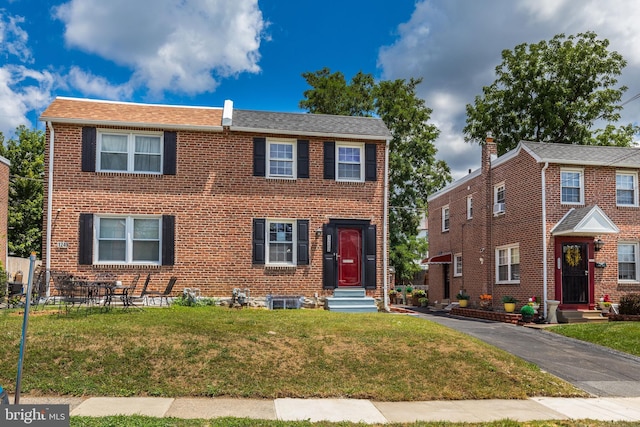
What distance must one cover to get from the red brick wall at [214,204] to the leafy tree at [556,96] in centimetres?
2057

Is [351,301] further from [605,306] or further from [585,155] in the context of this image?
[585,155]

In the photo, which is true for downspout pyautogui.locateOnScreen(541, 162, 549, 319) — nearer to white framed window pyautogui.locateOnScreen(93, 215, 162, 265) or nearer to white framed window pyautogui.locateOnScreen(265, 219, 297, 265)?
white framed window pyautogui.locateOnScreen(265, 219, 297, 265)

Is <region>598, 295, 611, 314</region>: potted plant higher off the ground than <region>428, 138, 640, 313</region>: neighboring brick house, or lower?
lower

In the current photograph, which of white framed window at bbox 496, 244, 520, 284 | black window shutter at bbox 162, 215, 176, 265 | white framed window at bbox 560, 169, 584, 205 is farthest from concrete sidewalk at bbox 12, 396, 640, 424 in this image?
white framed window at bbox 496, 244, 520, 284

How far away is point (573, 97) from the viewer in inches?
1361

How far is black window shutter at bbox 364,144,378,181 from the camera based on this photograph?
724 inches

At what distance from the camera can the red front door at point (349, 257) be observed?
59.4 feet

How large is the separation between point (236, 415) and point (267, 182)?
420 inches

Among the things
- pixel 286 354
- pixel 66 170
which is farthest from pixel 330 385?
pixel 66 170

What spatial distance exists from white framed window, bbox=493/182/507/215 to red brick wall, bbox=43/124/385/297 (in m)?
6.63

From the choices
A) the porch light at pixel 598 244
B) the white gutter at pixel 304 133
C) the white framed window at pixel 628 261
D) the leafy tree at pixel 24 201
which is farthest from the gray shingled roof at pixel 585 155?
the leafy tree at pixel 24 201

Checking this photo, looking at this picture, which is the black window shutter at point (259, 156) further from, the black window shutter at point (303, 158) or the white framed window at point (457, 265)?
the white framed window at point (457, 265)

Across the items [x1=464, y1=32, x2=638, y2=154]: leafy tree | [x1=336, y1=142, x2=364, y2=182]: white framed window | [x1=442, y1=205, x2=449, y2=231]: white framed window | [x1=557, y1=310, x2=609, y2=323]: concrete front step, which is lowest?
[x1=557, y1=310, x2=609, y2=323]: concrete front step

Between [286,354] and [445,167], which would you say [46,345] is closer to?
[286,354]
